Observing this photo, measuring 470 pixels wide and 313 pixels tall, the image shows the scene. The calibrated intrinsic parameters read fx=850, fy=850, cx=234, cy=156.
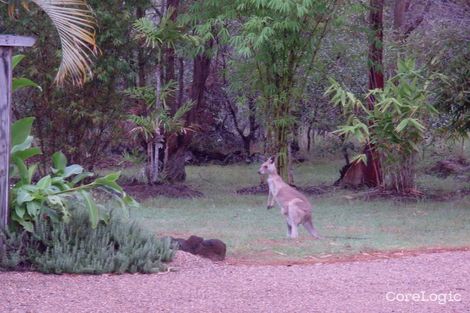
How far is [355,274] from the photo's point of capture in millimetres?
9570

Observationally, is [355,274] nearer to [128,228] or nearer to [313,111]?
[128,228]

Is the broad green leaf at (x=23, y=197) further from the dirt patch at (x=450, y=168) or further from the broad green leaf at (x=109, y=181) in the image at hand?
the dirt patch at (x=450, y=168)

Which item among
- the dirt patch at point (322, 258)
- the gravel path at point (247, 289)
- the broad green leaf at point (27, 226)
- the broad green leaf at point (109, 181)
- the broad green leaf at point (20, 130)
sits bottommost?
the dirt patch at point (322, 258)

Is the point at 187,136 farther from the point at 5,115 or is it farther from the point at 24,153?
the point at 5,115

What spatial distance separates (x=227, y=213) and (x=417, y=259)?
228 inches

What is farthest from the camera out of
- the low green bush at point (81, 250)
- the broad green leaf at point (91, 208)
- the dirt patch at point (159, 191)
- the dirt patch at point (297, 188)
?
the dirt patch at point (297, 188)

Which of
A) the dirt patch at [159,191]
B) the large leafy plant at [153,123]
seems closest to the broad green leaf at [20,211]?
the dirt patch at [159,191]

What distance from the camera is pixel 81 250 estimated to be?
9492 millimetres

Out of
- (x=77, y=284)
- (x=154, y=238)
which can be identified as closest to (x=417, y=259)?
(x=154, y=238)

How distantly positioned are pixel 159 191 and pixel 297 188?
353 cm

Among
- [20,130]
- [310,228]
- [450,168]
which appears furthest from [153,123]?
[450,168]

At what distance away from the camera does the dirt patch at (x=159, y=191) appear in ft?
60.4

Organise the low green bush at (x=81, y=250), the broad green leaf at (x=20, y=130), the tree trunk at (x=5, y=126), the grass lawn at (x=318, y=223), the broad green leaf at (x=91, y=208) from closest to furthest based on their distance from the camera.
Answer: the low green bush at (x=81, y=250) < the tree trunk at (x=5, y=126) < the broad green leaf at (x=91, y=208) < the broad green leaf at (x=20, y=130) < the grass lawn at (x=318, y=223)

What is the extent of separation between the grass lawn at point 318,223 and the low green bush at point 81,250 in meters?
1.56
